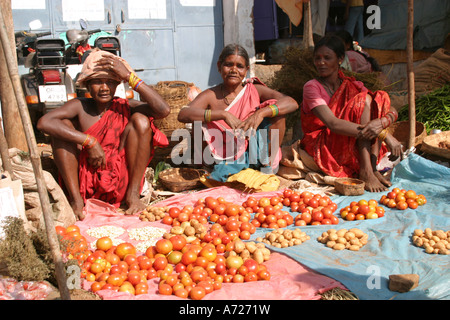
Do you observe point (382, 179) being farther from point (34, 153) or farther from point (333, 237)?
point (34, 153)

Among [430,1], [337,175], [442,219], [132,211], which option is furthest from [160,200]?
[430,1]

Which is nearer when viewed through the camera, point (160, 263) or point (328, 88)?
point (160, 263)

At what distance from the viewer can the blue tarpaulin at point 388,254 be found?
8.55ft

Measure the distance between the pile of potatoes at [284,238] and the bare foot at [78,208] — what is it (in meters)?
1.64

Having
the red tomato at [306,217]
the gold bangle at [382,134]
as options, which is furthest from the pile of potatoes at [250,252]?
the gold bangle at [382,134]

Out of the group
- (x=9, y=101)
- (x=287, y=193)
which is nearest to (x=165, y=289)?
(x=287, y=193)

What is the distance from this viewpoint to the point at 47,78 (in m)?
6.09

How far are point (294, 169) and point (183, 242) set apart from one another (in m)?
2.17

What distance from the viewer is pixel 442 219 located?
3.68 meters

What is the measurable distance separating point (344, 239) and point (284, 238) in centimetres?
45

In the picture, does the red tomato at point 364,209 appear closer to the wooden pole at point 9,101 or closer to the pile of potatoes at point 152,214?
the pile of potatoes at point 152,214

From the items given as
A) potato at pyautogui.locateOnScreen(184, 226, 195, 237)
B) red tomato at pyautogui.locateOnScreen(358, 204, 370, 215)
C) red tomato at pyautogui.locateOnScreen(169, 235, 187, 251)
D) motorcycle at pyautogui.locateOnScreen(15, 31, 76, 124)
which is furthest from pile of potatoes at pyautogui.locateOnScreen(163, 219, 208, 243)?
motorcycle at pyautogui.locateOnScreen(15, 31, 76, 124)

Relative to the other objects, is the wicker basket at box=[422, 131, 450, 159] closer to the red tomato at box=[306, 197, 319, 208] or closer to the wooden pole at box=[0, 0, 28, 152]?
the red tomato at box=[306, 197, 319, 208]
